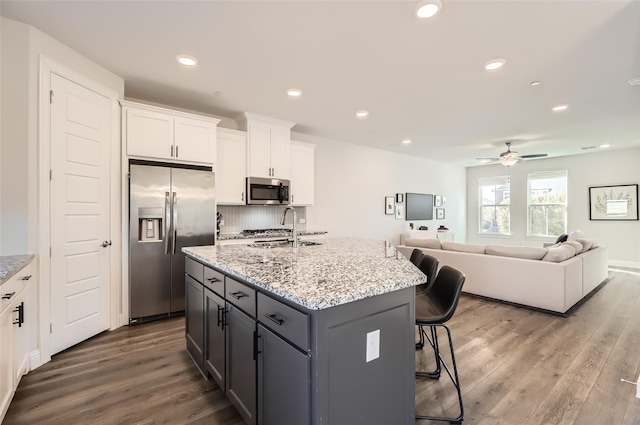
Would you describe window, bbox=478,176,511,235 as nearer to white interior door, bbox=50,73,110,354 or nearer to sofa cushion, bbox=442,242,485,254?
sofa cushion, bbox=442,242,485,254

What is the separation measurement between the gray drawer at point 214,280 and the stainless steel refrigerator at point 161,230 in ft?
5.05

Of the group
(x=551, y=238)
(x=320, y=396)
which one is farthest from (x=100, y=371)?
(x=551, y=238)

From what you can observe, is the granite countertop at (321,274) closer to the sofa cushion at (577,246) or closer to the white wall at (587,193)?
the sofa cushion at (577,246)

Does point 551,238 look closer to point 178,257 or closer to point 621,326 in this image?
point 621,326

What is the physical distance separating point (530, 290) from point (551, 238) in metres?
4.93

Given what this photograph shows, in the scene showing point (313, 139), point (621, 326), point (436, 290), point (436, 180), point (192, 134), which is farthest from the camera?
point (436, 180)

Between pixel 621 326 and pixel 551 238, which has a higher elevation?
pixel 551 238

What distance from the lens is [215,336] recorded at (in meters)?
1.96

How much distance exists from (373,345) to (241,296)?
75 cm

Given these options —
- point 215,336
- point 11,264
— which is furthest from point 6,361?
point 215,336

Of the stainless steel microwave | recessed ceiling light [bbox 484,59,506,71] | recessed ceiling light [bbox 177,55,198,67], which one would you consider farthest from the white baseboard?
recessed ceiling light [bbox 177,55,198,67]

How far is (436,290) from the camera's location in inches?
Answer: 84.7

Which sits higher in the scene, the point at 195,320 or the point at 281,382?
the point at 281,382

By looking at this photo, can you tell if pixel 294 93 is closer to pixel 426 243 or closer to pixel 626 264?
pixel 426 243
